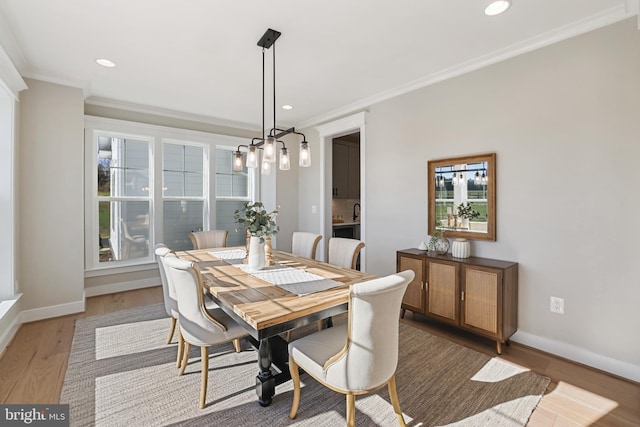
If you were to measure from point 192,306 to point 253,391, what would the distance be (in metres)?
0.74

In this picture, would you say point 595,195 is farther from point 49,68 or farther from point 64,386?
point 49,68

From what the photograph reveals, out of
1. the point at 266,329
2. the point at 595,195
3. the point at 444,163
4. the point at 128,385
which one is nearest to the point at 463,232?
the point at 444,163

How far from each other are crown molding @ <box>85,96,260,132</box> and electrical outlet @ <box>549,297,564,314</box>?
Answer: 479 cm

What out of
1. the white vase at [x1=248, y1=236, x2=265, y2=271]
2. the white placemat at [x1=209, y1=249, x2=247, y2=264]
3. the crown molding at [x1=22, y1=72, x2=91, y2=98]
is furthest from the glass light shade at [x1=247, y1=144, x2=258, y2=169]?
the crown molding at [x1=22, y1=72, x2=91, y2=98]

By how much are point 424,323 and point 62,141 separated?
177 inches

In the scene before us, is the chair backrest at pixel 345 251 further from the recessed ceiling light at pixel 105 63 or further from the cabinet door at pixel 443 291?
the recessed ceiling light at pixel 105 63

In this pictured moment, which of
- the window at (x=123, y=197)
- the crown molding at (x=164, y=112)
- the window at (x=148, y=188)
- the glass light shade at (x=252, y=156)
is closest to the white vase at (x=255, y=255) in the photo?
the glass light shade at (x=252, y=156)

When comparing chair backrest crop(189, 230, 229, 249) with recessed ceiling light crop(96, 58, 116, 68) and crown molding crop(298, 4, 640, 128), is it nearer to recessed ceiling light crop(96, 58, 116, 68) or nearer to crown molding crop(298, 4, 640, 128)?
recessed ceiling light crop(96, 58, 116, 68)

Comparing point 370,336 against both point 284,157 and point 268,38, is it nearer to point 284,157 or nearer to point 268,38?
point 284,157

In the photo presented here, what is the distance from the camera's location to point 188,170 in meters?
4.86

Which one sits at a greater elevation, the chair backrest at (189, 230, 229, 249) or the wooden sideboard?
the chair backrest at (189, 230, 229, 249)

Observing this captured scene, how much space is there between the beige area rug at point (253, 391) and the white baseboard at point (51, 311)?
3.23ft

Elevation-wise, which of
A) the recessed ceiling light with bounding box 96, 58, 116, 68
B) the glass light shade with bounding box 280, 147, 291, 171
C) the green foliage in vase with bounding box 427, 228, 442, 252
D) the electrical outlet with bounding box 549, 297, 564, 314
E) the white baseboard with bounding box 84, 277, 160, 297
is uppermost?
the recessed ceiling light with bounding box 96, 58, 116, 68

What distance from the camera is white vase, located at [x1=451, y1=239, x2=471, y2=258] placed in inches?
114
